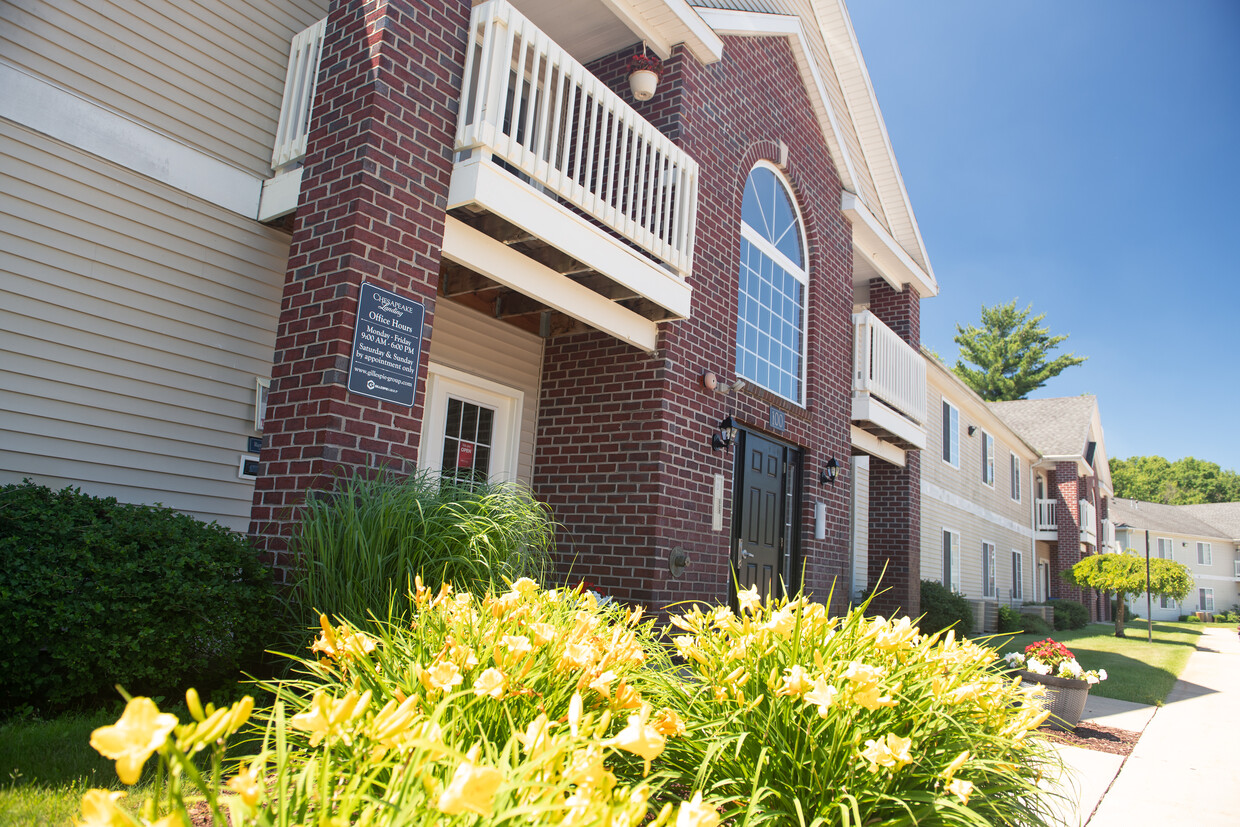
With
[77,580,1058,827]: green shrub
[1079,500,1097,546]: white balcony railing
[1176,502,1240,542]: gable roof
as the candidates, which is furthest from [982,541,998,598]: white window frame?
[1176,502,1240,542]: gable roof

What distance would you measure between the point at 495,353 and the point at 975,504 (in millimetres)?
17241

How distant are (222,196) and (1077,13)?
846 inches

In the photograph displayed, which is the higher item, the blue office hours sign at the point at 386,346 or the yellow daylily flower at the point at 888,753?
the blue office hours sign at the point at 386,346

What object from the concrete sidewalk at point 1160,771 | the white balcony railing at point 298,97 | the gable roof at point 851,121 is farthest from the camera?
the gable roof at point 851,121

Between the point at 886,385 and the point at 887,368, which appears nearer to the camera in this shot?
the point at 886,385

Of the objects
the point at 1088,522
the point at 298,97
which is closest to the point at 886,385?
the point at 298,97

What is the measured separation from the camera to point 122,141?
529 cm

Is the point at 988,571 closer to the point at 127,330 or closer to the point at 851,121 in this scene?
the point at 851,121

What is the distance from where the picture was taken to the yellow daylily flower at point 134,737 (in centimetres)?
105

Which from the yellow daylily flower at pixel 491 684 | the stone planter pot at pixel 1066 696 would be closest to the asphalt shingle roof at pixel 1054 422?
the stone planter pot at pixel 1066 696

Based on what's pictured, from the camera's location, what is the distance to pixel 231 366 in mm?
5883

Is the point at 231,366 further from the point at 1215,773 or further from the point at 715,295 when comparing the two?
the point at 1215,773

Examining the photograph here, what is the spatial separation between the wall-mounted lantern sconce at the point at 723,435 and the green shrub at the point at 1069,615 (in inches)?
842

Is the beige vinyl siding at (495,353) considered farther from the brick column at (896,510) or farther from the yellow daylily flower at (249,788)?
the brick column at (896,510)
